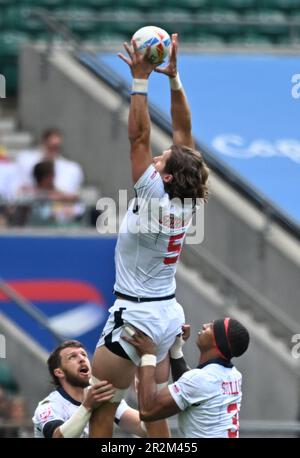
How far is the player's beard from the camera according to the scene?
24.3 ft

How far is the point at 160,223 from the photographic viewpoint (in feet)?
22.2

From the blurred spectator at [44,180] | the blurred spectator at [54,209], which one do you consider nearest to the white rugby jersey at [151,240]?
the blurred spectator at [54,209]

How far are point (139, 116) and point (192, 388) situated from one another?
1.40 m

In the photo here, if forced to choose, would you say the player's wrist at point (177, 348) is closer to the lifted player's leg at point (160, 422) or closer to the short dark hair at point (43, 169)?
the lifted player's leg at point (160, 422)

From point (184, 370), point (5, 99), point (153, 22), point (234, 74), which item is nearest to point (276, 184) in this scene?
point (234, 74)

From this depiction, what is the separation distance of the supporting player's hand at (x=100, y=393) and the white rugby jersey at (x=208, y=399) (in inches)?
12.6

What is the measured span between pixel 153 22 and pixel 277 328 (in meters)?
3.04

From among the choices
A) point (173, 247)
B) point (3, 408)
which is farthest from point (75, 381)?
point (3, 408)

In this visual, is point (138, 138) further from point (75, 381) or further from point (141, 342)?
point (75, 381)

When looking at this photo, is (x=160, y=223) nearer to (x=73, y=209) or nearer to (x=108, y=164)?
(x=73, y=209)

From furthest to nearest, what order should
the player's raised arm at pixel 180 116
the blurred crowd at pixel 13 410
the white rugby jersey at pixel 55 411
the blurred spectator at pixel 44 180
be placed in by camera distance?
the blurred spectator at pixel 44 180 → the blurred crowd at pixel 13 410 → the white rugby jersey at pixel 55 411 → the player's raised arm at pixel 180 116

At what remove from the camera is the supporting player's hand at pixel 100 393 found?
684 cm

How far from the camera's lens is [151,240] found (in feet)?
22.4

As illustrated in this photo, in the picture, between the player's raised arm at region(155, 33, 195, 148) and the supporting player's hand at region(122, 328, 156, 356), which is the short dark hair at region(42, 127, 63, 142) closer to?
the player's raised arm at region(155, 33, 195, 148)
